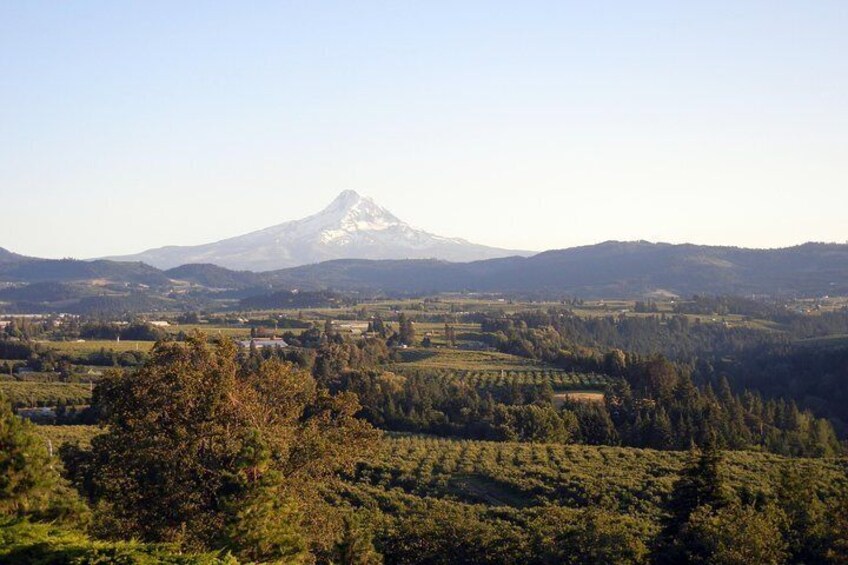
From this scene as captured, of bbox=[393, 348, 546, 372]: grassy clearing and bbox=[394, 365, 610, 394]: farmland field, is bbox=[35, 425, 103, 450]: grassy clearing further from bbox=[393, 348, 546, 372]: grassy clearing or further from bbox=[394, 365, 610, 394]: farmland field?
bbox=[393, 348, 546, 372]: grassy clearing

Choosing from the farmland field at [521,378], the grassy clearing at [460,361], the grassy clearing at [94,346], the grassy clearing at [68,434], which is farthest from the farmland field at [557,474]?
the grassy clearing at [94,346]

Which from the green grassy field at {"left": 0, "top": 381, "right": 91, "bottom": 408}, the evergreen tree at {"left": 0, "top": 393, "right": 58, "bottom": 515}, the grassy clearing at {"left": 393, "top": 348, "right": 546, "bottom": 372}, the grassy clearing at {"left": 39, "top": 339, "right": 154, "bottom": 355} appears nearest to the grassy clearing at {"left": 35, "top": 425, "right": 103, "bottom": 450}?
the green grassy field at {"left": 0, "top": 381, "right": 91, "bottom": 408}

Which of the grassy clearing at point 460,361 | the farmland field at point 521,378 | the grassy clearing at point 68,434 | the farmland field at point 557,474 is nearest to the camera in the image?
the farmland field at point 557,474

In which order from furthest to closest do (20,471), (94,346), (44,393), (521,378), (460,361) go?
(94,346) < (460,361) < (521,378) < (44,393) < (20,471)

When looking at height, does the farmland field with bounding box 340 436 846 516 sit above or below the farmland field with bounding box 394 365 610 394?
above

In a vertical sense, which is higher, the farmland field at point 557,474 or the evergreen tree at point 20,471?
the evergreen tree at point 20,471

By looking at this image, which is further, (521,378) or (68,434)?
(521,378)

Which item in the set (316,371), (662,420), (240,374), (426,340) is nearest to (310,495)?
(240,374)

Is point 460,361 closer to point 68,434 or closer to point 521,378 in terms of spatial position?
point 521,378

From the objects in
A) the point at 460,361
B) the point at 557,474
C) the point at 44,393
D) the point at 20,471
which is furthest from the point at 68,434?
the point at 460,361

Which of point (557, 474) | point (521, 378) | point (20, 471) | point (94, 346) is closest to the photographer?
point (20, 471)

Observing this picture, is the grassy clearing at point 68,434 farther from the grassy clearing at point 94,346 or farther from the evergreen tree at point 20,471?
the grassy clearing at point 94,346
